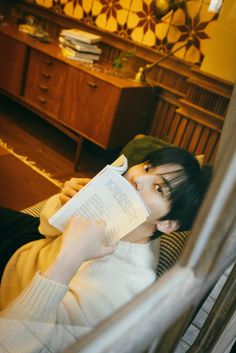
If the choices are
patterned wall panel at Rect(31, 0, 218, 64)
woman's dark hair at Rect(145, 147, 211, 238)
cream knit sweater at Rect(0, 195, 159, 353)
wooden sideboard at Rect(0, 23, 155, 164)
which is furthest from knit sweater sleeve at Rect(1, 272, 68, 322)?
patterned wall panel at Rect(31, 0, 218, 64)

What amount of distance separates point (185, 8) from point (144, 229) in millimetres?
1980

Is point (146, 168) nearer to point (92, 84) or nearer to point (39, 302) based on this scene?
point (39, 302)

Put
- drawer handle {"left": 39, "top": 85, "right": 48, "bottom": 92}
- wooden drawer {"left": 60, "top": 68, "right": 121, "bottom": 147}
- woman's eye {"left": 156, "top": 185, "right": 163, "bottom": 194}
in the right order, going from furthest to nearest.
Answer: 1. drawer handle {"left": 39, "top": 85, "right": 48, "bottom": 92}
2. wooden drawer {"left": 60, "top": 68, "right": 121, "bottom": 147}
3. woman's eye {"left": 156, "top": 185, "right": 163, "bottom": 194}

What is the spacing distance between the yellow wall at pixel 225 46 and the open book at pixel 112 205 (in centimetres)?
141

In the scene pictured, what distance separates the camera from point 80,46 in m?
2.57

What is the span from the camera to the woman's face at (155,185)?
74cm

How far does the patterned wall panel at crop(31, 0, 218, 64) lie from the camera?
230 centimetres

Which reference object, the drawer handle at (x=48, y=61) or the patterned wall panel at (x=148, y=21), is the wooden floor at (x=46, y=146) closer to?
the drawer handle at (x=48, y=61)

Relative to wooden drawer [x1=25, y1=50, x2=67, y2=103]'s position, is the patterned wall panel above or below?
above

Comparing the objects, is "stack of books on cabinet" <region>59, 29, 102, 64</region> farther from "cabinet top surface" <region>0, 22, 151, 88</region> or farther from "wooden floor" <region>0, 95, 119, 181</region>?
"wooden floor" <region>0, 95, 119, 181</region>

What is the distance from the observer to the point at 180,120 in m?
2.37

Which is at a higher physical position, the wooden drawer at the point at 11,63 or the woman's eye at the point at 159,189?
the woman's eye at the point at 159,189

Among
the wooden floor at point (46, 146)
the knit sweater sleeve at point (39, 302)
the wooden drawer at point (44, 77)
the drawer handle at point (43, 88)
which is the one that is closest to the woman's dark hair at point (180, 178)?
the knit sweater sleeve at point (39, 302)

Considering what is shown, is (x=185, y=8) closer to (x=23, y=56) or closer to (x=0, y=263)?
(x=23, y=56)
